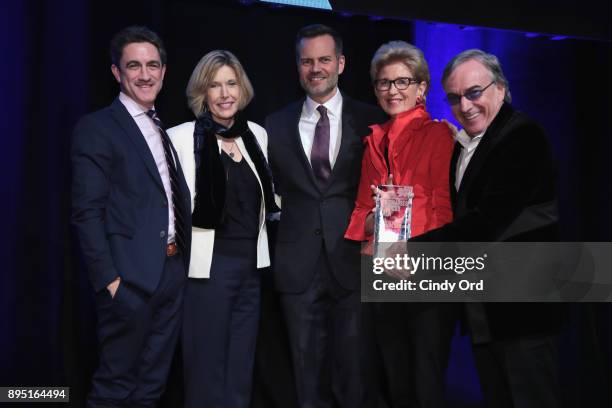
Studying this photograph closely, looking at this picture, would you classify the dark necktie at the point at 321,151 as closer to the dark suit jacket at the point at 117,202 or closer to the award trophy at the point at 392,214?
the award trophy at the point at 392,214

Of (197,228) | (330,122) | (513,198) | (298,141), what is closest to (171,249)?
(197,228)

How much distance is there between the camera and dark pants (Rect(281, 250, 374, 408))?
311 cm

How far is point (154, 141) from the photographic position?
306 centimetres

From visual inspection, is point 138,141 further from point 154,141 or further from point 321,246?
point 321,246

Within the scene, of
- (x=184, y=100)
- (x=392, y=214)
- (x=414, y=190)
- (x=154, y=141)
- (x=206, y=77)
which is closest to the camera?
(x=392, y=214)

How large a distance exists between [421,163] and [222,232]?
3.29ft

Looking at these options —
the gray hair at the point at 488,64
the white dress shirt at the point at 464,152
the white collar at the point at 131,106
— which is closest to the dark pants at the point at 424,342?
the white dress shirt at the point at 464,152

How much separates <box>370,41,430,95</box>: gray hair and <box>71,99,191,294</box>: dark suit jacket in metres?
1.15

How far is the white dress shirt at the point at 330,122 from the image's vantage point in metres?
3.23

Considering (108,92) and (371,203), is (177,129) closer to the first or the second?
(108,92)

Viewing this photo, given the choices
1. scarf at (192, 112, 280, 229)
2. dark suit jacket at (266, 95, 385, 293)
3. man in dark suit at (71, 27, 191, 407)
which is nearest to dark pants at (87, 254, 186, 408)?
man in dark suit at (71, 27, 191, 407)

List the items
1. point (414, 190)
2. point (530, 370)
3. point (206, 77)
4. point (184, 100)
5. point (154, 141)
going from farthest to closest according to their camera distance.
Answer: point (184, 100) → point (206, 77) → point (154, 141) → point (414, 190) → point (530, 370)

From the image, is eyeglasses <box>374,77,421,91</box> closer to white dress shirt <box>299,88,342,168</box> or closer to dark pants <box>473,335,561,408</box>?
white dress shirt <box>299,88,342,168</box>

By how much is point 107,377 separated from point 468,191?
1.75 m
